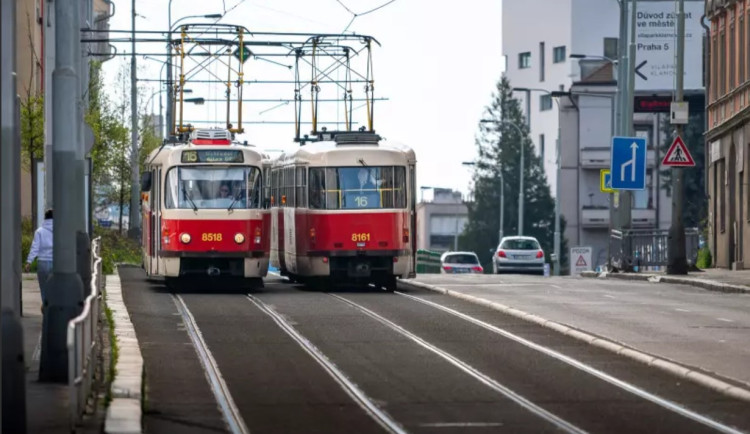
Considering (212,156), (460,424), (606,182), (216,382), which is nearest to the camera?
(460,424)

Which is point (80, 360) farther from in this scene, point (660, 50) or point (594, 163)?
point (594, 163)

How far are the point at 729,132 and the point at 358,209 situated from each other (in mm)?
21579

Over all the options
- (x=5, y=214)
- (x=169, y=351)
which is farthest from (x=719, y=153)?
(x=5, y=214)

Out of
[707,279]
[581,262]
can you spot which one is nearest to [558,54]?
[581,262]

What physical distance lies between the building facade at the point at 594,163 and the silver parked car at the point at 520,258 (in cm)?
3524

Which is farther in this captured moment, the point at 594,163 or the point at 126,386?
the point at 594,163

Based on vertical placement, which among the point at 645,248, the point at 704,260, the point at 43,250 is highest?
the point at 43,250

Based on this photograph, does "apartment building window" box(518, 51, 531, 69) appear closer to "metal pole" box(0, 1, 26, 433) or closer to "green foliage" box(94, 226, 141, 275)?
"green foliage" box(94, 226, 141, 275)

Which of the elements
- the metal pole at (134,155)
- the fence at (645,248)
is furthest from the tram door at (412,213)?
the metal pole at (134,155)

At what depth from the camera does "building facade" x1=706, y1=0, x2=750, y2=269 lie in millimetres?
48562

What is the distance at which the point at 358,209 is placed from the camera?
3291cm

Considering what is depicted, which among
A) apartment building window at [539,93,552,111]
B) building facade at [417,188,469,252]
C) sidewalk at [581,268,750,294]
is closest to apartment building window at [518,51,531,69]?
apartment building window at [539,93,552,111]

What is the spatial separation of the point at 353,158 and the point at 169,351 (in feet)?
46.0

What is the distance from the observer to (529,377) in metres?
16.7
